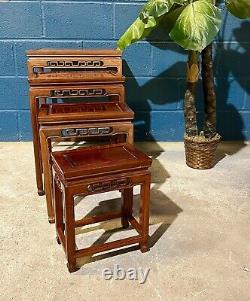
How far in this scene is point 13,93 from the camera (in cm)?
303

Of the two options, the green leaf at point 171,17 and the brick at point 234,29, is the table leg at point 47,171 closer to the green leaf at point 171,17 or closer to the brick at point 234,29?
the green leaf at point 171,17

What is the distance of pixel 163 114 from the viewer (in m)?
3.17

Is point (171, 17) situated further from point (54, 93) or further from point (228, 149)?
point (228, 149)

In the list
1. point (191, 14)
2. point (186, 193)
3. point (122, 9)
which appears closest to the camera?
point (191, 14)

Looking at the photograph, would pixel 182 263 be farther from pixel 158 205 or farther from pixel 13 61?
pixel 13 61

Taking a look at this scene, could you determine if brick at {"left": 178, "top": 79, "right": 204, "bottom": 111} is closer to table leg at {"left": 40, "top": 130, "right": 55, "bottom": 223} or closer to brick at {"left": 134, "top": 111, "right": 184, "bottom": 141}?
brick at {"left": 134, "top": 111, "right": 184, "bottom": 141}

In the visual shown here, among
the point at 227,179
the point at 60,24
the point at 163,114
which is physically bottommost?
the point at 227,179

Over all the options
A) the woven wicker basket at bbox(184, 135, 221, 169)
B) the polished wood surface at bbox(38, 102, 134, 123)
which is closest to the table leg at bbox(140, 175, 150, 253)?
the polished wood surface at bbox(38, 102, 134, 123)

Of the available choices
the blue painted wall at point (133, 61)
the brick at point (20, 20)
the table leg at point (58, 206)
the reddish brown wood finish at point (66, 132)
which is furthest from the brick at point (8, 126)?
the table leg at point (58, 206)

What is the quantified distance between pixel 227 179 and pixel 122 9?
60.8 inches

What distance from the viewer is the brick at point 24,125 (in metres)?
3.10

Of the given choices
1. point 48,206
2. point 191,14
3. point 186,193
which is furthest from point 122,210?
point 191,14

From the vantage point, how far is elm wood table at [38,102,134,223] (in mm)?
1854

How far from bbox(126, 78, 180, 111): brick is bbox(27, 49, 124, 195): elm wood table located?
1.95 ft
